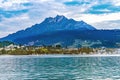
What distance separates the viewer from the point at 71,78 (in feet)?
194

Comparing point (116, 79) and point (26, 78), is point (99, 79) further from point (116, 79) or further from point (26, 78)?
point (26, 78)

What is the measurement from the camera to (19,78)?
60375 millimetres

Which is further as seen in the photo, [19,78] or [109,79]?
[19,78]

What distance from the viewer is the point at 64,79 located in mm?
57656

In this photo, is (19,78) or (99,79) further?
(19,78)

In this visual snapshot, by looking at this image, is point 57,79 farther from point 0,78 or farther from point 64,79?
point 0,78

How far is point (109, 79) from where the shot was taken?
56.5 m

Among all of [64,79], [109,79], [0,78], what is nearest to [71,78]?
[64,79]

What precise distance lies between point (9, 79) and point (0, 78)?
6.06 feet

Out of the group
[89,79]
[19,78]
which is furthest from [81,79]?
[19,78]

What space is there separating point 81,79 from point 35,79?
6.63 meters

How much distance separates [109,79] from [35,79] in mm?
10533

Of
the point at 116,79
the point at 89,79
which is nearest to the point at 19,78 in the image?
the point at 89,79

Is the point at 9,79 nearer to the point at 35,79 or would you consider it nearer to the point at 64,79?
the point at 35,79
